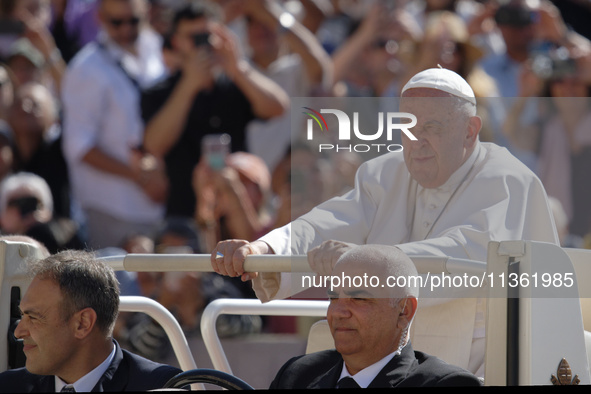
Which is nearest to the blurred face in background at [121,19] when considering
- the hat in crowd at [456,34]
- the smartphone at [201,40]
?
the smartphone at [201,40]

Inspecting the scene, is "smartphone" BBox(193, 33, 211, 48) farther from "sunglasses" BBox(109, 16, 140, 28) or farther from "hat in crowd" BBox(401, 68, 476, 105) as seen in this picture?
"hat in crowd" BBox(401, 68, 476, 105)

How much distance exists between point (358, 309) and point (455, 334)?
69cm

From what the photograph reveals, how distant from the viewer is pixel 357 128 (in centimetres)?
328

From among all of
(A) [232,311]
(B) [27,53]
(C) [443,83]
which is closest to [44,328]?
(A) [232,311]

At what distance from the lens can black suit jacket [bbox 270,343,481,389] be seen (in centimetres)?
287

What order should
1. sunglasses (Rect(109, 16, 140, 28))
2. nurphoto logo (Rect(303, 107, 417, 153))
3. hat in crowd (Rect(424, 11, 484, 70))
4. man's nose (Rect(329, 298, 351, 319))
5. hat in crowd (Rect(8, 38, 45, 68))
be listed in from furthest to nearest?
hat in crowd (Rect(8, 38, 45, 68))
sunglasses (Rect(109, 16, 140, 28))
hat in crowd (Rect(424, 11, 484, 70))
nurphoto logo (Rect(303, 107, 417, 153))
man's nose (Rect(329, 298, 351, 319))

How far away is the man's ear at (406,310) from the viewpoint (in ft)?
9.85

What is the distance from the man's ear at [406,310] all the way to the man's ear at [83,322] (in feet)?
3.09

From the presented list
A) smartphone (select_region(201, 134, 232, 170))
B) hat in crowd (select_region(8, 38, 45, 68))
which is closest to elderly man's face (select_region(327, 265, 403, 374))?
smartphone (select_region(201, 134, 232, 170))

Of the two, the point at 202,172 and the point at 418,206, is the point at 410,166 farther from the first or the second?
the point at 202,172

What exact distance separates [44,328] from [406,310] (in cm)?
108

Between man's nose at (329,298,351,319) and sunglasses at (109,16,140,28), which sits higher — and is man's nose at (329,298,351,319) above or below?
below

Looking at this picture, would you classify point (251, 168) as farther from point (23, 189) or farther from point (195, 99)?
point (23, 189)

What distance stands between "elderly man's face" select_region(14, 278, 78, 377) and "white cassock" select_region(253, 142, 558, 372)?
0.72 meters
